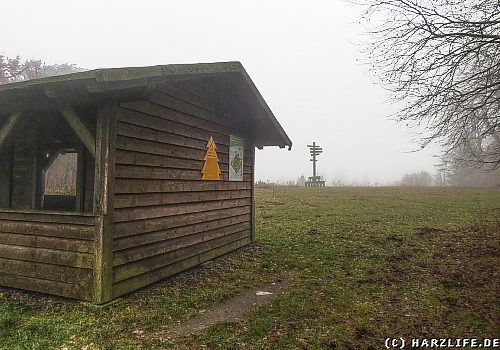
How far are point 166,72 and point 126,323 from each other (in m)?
3.47

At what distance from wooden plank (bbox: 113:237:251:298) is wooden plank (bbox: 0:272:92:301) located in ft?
1.40

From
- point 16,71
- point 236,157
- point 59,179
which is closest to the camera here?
point 59,179

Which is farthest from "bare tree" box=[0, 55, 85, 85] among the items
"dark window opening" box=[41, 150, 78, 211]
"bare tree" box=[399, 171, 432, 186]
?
"bare tree" box=[399, 171, 432, 186]

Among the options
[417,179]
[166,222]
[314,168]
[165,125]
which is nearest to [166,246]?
[166,222]

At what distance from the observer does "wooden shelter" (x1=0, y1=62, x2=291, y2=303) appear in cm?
495

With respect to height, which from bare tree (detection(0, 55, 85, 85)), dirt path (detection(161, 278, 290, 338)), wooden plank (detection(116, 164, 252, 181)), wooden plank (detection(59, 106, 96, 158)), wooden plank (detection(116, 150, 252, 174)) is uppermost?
bare tree (detection(0, 55, 85, 85))

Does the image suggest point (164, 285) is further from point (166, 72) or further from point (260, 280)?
point (166, 72)

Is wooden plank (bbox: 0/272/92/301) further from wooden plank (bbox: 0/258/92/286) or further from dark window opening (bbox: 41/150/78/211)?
A: dark window opening (bbox: 41/150/78/211)

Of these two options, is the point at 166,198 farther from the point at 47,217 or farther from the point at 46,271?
the point at 46,271

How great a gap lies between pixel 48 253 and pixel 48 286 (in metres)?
0.49

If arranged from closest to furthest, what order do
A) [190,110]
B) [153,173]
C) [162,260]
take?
[153,173]
[162,260]
[190,110]

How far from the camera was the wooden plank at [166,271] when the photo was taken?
5.31 meters

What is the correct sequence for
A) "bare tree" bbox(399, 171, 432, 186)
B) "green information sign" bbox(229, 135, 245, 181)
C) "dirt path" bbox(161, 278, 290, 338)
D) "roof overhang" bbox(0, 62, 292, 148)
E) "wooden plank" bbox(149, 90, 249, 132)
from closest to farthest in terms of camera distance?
"dirt path" bbox(161, 278, 290, 338)
"roof overhang" bbox(0, 62, 292, 148)
"wooden plank" bbox(149, 90, 249, 132)
"green information sign" bbox(229, 135, 245, 181)
"bare tree" bbox(399, 171, 432, 186)

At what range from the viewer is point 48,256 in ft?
17.2
